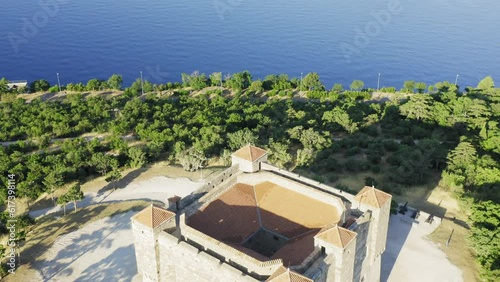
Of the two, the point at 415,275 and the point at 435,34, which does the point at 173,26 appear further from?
the point at 415,275

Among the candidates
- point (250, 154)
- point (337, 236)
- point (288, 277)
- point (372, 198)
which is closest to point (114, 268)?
point (250, 154)

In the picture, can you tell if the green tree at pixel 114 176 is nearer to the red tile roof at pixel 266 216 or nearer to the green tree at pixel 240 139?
the green tree at pixel 240 139

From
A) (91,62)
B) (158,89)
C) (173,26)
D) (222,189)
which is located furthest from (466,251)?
(173,26)

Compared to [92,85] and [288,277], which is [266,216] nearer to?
[288,277]

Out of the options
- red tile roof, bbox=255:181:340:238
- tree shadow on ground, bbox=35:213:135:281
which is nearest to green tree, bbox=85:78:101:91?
tree shadow on ground, bbox=35:213:135:281

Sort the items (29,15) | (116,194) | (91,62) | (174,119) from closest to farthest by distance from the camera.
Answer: (116,194)
(174,119)
(91,62)
(29,15)

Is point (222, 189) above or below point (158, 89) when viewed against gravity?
above

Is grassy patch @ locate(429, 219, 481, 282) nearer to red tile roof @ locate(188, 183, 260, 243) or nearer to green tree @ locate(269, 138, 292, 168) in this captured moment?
red tile roof @ locate(188, 183, 260, 243)
